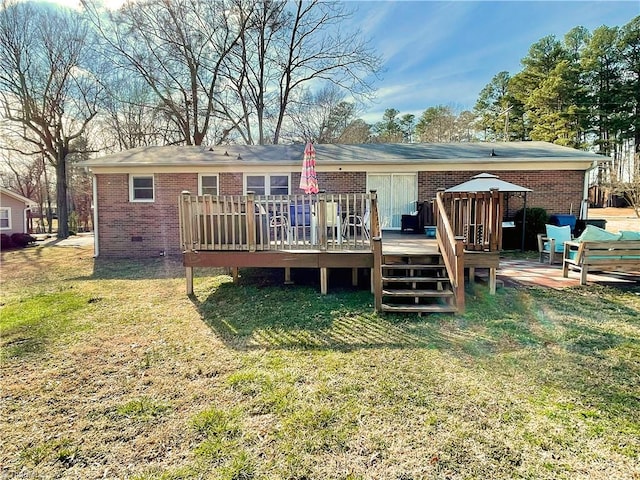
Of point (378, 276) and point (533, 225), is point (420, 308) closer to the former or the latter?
point (378, 276)

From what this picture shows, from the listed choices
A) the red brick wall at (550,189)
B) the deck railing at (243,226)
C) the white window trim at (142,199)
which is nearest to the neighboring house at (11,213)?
the white window trim at (142,199)

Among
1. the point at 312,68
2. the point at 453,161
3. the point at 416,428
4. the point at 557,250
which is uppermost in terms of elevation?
the point at 312,68

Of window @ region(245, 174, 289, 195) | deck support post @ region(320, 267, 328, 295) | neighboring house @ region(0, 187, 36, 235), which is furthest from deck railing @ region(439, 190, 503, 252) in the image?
neighboring house @ region(0, 187, 36, 235)

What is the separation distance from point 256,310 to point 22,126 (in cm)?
2373

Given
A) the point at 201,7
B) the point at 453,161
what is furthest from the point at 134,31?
the point at 453,161

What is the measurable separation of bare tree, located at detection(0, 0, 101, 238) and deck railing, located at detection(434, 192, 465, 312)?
22.4 m

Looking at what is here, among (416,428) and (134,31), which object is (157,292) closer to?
(416,428)

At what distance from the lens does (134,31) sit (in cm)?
2016

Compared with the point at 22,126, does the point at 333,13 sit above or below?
above

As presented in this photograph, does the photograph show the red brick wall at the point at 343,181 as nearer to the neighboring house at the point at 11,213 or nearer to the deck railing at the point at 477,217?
the deck railing at the point at 477,217

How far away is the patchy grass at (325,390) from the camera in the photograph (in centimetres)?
229

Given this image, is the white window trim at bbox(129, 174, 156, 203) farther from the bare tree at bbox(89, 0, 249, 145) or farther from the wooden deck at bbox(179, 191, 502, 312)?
the bare tree at bbox(89, 0, 249, 145)

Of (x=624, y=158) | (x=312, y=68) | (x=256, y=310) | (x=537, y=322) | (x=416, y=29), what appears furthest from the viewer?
(x=624, y=158)

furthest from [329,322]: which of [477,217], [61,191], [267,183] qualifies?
[61,191]
